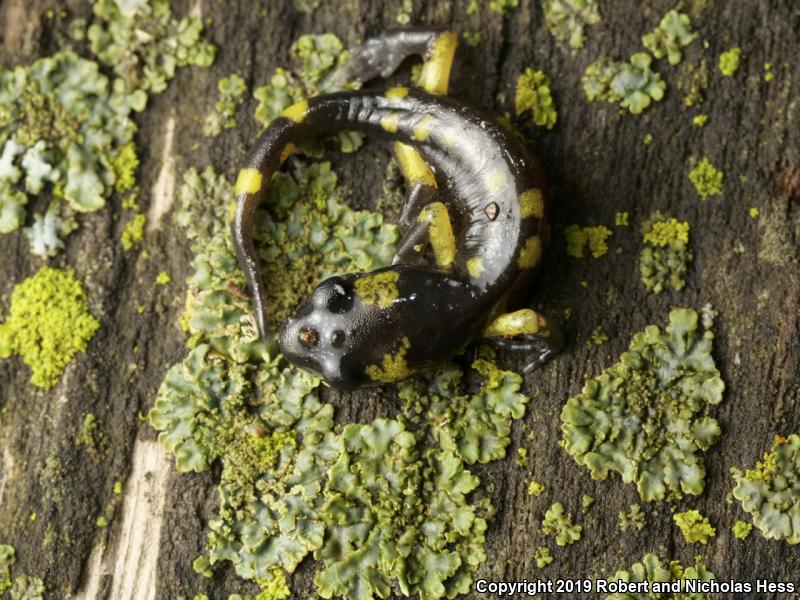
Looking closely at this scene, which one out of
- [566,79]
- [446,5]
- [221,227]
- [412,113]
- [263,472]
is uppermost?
[446,5]

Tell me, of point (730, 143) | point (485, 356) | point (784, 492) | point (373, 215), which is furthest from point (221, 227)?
point (784, 492)

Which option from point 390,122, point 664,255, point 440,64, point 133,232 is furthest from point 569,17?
point 133,232

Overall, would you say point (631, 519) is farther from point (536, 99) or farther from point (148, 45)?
point (148, 45)

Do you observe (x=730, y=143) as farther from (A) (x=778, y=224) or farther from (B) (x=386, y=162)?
(B) (x=386, y=162)

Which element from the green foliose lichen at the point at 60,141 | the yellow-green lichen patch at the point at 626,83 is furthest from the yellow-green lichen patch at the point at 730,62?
the green foliose lichen at the point at 60,141

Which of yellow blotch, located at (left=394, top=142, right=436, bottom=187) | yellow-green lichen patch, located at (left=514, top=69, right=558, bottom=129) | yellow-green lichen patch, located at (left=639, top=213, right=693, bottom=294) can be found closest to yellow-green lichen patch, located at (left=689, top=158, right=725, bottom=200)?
yellow-green lichen patch, located at (left=639, top=213, right=693, bottom=294)

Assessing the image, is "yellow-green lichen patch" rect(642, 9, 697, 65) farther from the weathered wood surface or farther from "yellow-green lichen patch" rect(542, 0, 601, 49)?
"yellow-green lichen patch" rect(542, 0, 601, 49)
